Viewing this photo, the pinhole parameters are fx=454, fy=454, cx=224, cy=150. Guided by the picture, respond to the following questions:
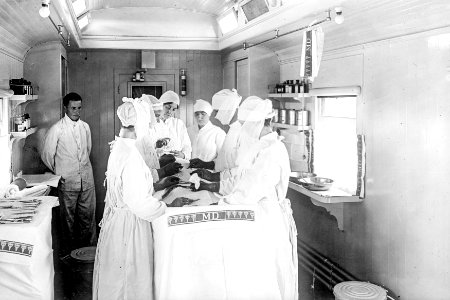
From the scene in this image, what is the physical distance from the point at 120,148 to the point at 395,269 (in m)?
2.54

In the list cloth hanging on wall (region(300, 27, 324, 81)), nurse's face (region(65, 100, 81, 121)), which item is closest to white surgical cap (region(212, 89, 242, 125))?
cloth hanging on wall (region(300, 27, 324, 81))

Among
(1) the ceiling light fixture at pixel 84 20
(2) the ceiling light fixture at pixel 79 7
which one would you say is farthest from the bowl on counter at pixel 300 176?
(1) the ceiling light fixture at pixel 84 20

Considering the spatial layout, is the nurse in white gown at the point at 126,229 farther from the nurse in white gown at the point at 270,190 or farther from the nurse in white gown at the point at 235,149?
the nurse in white gown at the point at 235,149

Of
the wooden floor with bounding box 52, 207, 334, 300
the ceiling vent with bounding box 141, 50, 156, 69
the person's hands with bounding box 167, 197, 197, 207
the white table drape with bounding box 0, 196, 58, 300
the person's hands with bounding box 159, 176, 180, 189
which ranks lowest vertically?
the wooden floor with bounding box 52, 207, 334, 300

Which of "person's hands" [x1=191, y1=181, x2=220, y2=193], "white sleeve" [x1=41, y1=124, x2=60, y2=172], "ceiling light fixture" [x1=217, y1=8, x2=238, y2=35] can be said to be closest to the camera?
"person's hands" [x1=191, y1=181, x2=220, y2=193]

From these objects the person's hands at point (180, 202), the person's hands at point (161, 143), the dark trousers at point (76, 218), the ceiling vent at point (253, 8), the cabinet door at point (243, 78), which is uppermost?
the ceiling vent at point (253, 8)

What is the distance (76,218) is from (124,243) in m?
3.31

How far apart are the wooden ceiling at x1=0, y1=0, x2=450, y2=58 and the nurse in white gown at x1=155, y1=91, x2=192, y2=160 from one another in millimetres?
1241

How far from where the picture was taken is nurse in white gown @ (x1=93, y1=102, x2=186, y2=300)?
3.55 m

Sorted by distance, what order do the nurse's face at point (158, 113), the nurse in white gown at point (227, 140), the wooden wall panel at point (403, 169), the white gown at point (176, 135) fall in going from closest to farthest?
the wooden wall panel at point (403, 169), the nurse in white gown at point (227, 140), the nurse's face at point (158, 113), the white gown at point (176, 135)

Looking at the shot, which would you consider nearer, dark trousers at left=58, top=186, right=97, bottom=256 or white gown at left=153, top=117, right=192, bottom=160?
dark trousers at left=58, top=186, right=97, bottom=256

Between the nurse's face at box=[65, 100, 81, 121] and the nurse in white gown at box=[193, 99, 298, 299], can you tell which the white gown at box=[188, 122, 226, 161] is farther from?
the nurse in white gown at box=[193, 99, 298, 299]

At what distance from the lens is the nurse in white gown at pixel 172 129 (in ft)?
22.5

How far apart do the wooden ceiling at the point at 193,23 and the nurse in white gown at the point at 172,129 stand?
48.9 inches
